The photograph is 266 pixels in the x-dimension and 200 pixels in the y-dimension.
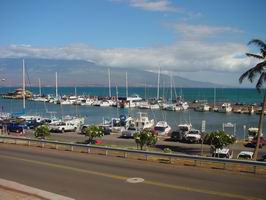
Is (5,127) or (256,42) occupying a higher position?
(256,42)

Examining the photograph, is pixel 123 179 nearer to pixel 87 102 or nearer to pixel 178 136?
pixel 178 136

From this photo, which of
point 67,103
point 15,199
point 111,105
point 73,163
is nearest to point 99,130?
point 73,163

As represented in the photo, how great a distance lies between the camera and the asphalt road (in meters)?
15.5

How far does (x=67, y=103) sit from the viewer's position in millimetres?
174000

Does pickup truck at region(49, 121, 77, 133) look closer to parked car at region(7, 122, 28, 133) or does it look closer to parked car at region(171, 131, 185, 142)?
parked car at region(7, 122, 28, 133)

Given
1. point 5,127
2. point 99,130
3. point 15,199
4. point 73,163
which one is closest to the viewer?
point 15,199

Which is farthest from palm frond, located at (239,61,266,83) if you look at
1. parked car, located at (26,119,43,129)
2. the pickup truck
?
parked car, located at (26,119,43,129)

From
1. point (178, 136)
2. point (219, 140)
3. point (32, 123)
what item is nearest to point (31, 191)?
point (219, 140)

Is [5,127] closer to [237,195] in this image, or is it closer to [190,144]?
[190,144]

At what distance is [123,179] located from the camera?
18.5m

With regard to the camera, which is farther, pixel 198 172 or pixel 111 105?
pixel 111 105

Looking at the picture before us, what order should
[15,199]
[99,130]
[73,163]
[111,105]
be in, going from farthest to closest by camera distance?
1. [111,105]
2. [99,130]
3. [73,163]
4. [15,199]

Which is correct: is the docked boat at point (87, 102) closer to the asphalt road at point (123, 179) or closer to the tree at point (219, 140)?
the tree at point (219, 140)

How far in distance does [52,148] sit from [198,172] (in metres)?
15.3
